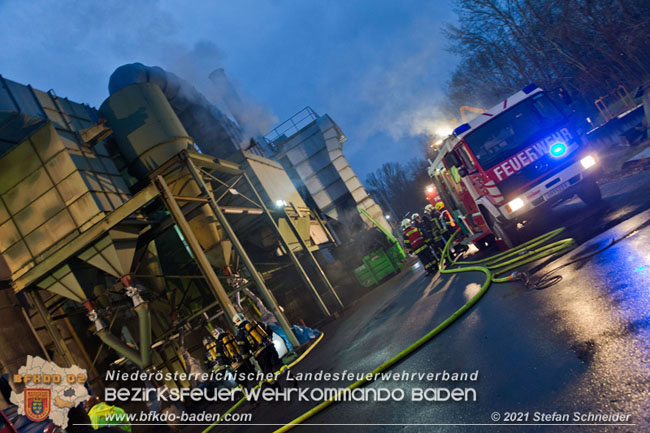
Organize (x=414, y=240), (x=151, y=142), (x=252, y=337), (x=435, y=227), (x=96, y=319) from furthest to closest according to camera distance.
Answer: (x=151, y=142)
(x=435, y=227)
(x=414, y=240)
(x=96, y=319)
(x=252, y=337)

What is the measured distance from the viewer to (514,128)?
793 cm

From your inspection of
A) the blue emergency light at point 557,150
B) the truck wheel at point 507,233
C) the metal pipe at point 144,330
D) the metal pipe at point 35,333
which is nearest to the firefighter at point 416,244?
the truck wheel at point 507,233

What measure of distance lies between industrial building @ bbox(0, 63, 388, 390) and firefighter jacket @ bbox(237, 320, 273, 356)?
7.78 feet

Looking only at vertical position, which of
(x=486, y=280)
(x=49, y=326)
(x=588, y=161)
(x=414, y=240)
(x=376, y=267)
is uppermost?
(x=49, y=326)

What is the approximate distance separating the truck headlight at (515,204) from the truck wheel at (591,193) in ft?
6.31

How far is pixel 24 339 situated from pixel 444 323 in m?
12.2

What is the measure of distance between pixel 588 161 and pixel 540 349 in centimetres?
613

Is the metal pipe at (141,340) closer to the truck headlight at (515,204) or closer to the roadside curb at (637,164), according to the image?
the truck headlight at (515,204)

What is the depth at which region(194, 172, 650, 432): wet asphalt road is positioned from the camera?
2625 mm

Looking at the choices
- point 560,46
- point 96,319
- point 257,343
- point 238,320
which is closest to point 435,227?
point 257,343

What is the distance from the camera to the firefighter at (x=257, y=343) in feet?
22.0

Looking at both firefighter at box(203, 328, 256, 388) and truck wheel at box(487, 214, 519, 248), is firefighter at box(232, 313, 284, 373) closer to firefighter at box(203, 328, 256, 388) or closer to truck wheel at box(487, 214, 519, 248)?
firefighter at box(203, 328, 256, 388)

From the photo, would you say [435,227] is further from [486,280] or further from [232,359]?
[232,359]

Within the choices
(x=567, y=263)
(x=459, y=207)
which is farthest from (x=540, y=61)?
(x=567, y=263)
